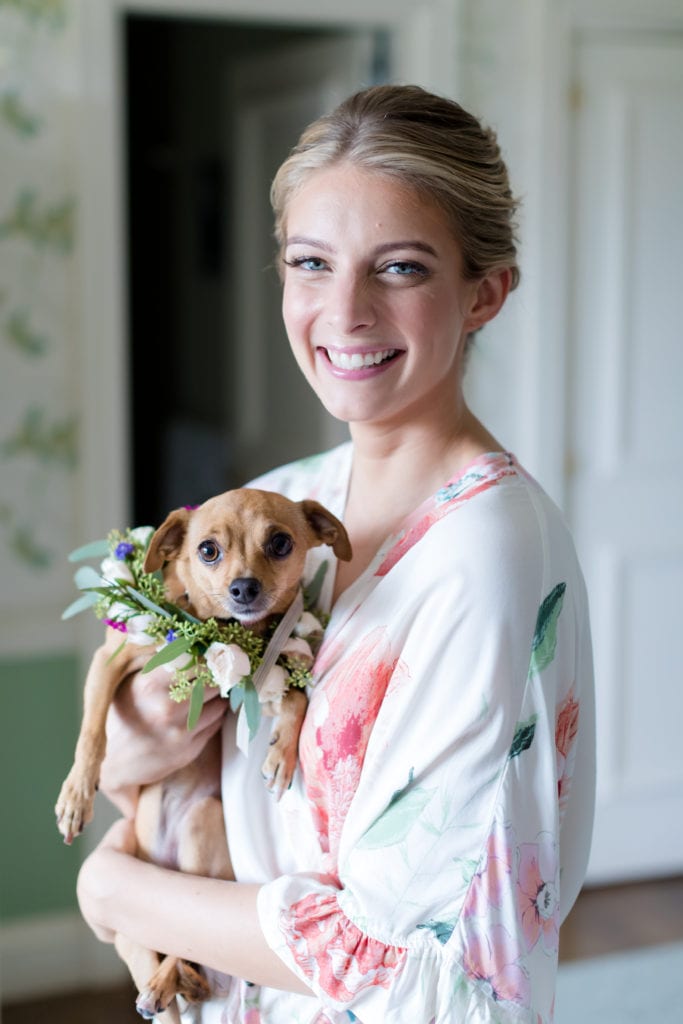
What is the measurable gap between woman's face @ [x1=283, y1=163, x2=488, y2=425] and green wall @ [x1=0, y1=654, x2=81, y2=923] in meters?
1.92

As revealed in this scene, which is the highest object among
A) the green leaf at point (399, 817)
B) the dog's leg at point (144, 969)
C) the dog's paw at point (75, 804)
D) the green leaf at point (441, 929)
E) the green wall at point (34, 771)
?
the green leaf at point (399, 817)

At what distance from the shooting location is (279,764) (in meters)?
1.10

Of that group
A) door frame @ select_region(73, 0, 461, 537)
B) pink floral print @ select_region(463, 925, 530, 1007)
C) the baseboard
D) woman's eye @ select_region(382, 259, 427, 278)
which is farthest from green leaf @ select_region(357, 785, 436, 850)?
the baseboard

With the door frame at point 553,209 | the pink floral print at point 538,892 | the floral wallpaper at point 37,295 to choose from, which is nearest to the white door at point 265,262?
the door frame at point 553,209

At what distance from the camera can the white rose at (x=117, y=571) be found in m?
1.13

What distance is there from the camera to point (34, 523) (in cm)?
276

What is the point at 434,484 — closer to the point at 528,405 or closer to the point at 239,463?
the point at 528,405

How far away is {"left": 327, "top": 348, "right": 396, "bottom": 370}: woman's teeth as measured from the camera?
1.05m

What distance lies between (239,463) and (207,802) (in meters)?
3.27

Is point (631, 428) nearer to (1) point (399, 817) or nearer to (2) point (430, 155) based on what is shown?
(2) point (430, 155)

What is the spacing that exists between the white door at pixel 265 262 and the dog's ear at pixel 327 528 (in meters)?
2.34

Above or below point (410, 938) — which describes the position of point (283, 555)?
above

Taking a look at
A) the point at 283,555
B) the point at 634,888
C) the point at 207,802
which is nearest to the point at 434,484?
the point at 283,555

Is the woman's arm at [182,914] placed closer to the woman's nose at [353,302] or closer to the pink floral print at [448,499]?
the pink floral print at [448,499]
